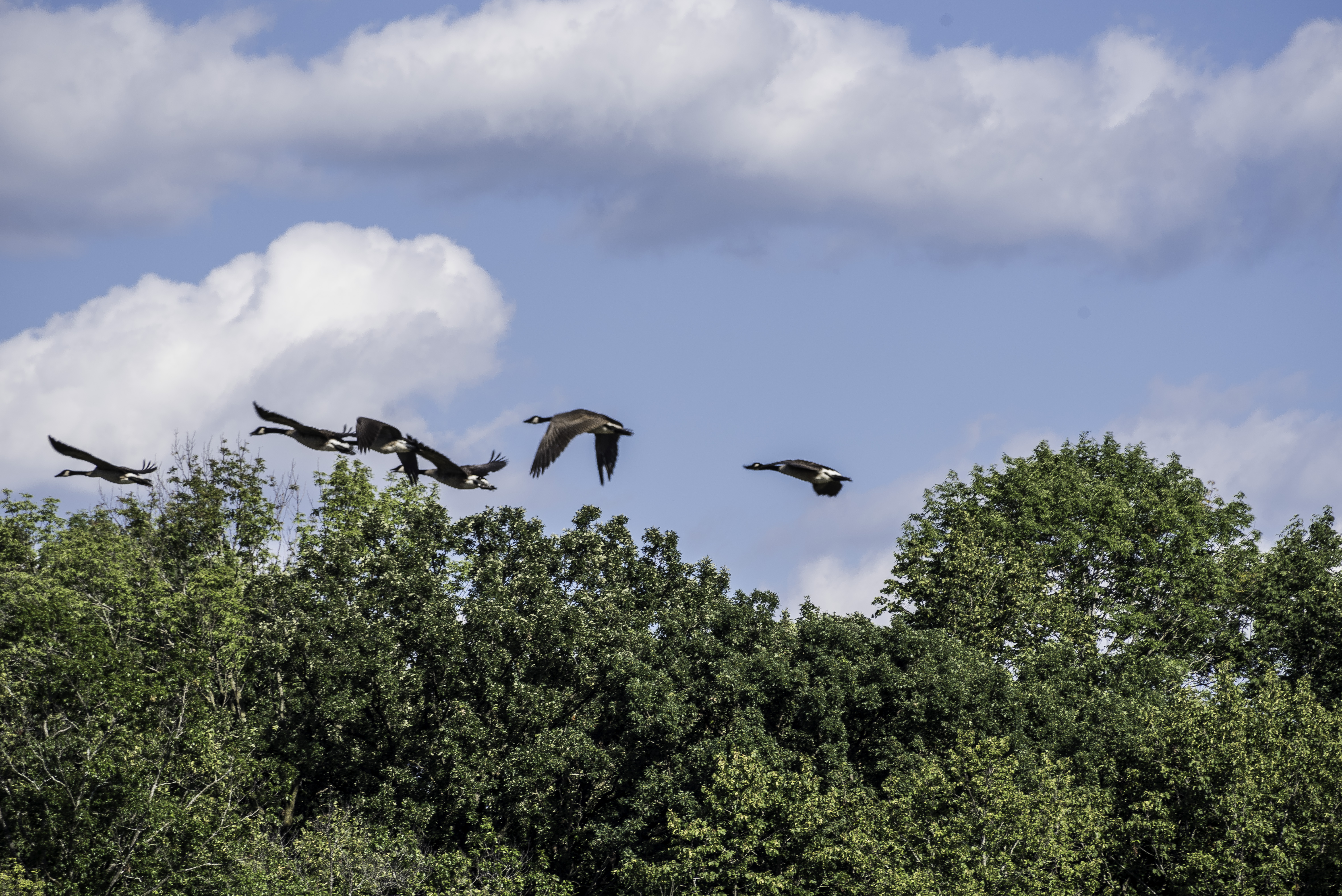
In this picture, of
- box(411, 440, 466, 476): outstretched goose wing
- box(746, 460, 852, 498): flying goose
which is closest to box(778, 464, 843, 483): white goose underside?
box(746, 460, 852, 498): flying goose

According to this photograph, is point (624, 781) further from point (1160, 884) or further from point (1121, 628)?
point (1121, 628)

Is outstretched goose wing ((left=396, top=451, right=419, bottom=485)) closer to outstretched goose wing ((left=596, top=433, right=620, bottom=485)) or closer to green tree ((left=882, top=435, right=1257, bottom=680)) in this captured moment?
outstretched goose wing ((left=596, top=433, right=620, bottom=485))

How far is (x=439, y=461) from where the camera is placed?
21141 millimetres

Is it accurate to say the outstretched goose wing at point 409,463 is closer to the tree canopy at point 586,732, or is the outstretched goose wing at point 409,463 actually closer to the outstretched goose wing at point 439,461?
the outstretched goose wing at point 439,461

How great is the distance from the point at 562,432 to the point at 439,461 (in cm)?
196

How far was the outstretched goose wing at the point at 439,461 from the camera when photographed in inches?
819

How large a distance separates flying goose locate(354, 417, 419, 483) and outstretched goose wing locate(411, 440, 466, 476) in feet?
0.70

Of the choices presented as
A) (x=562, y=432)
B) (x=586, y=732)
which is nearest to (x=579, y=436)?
(x=562, y=432)

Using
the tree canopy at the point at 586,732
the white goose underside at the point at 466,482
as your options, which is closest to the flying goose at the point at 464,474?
the white goose underside at the point at 466,482

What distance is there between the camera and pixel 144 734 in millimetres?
34125

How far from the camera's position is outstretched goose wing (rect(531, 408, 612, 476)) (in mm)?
19922

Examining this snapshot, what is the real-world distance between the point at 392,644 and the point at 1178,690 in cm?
2005

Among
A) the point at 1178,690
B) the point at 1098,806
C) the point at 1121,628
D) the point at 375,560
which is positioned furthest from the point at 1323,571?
the point at 375,560

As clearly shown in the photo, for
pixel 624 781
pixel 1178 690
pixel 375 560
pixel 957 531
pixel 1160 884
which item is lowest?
pixel 1160 884
